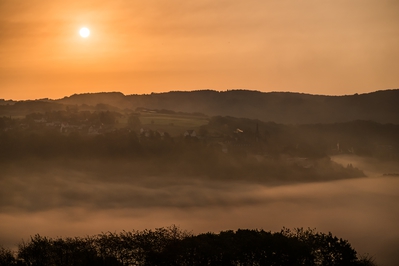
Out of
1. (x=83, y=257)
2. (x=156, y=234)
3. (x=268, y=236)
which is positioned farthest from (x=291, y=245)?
(x=83, y=257)

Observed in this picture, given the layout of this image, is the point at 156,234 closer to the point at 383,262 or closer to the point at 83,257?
the point at 83,257

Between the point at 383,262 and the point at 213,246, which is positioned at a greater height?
the point at 213,246

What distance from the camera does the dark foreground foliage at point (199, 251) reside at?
154ft

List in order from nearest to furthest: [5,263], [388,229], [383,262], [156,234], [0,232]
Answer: [5,263] → [156,234] → [383,262] → [0,232] → [388,229]

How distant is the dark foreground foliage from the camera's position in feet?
154

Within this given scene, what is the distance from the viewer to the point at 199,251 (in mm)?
47281

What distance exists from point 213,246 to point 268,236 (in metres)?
5.07

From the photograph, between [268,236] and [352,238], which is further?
[352,238]

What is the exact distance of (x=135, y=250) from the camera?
50.4 meters

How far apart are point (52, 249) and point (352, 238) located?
390ft

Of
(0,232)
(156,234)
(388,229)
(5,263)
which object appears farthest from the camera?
(388,229)

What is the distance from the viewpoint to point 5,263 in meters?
47.8

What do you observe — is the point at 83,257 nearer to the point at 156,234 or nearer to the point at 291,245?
the point at 156,234

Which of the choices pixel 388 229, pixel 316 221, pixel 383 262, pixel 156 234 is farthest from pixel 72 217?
pixel 156 234
